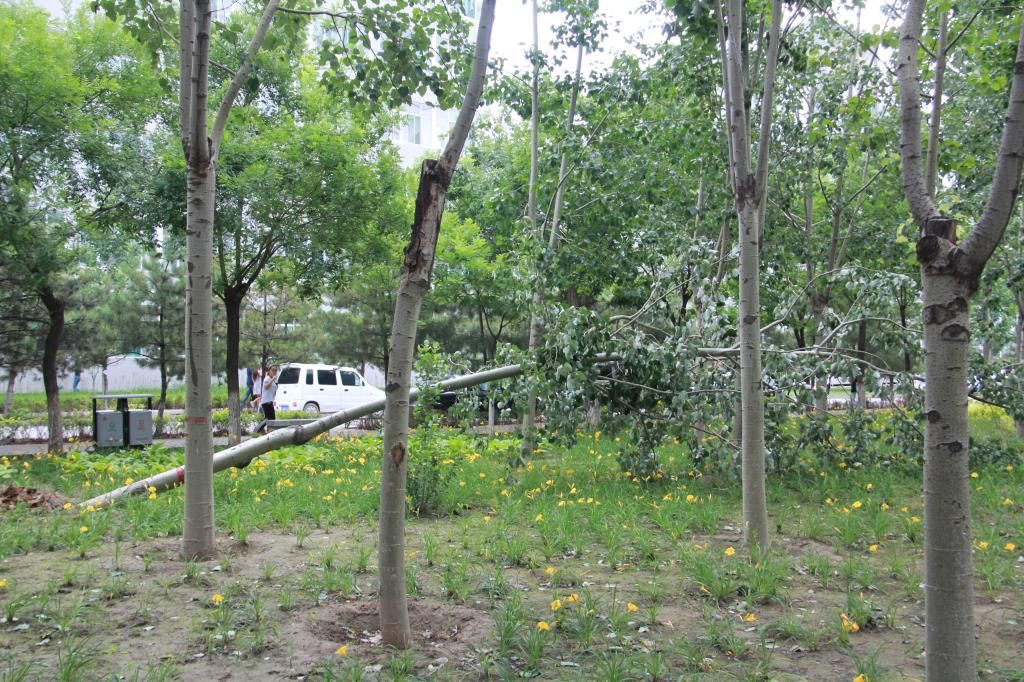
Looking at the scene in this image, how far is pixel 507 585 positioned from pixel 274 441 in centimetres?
292

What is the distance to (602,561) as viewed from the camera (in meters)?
4.93

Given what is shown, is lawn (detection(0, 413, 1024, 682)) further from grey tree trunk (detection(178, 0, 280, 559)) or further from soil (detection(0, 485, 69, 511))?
grey tree trunk (detection(178, 0, 280, 559))

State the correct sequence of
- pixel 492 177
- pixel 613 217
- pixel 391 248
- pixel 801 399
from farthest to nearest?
pixel 492 177 → pixel 391 248 → pixel 613 217 → pixel 801 399

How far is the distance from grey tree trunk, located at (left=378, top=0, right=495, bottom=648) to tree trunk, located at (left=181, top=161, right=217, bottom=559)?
6.49ft

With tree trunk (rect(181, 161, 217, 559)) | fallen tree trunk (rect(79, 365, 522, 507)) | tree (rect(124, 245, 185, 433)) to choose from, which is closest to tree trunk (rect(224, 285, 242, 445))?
fallen tree trunk (rect(79, 365, 522, 507))

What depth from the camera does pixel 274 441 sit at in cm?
634

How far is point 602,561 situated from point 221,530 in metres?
2.96

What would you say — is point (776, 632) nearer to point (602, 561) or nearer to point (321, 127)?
point (602, 561)

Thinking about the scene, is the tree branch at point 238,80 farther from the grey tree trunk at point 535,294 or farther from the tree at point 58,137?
the tree at point 58,137

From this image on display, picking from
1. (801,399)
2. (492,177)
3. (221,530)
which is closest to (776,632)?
(801,399)

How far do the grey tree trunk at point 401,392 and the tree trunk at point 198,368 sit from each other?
1.98m

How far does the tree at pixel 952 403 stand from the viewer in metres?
2.44

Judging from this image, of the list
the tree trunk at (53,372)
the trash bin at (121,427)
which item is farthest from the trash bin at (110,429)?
the tree trunk at (53,372)

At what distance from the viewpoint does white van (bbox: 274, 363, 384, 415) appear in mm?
21547
